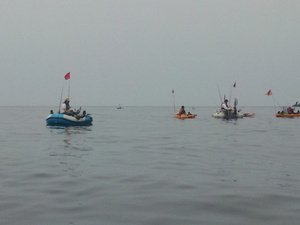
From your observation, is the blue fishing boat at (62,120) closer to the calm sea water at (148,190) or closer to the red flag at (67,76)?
the red flag at (67,76)

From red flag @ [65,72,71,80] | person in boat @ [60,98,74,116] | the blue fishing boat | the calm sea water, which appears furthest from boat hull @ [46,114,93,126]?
the calm sea water

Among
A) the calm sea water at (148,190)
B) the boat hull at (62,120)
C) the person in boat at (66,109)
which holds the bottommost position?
the calm sea water at (148,190)

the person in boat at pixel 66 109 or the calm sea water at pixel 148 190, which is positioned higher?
the person in boat at pixel 66 109

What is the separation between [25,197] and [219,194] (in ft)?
13.6

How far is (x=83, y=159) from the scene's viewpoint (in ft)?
40.9

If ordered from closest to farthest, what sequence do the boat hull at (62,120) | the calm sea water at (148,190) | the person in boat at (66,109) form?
the calm sea water at (148,190) < the boat hull at (62,120) < the person in boat at (66,109)

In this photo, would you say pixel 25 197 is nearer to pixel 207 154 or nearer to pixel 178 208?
pixel 178 208

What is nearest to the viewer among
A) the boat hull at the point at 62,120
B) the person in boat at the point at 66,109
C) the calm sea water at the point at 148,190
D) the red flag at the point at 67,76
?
the calm sea water at the point at 148,190

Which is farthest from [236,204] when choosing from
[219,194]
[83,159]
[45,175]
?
[83,159]

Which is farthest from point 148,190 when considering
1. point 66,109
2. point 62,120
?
point 66,109

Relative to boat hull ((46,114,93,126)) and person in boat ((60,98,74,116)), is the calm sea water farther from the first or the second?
person in boat ((60,98,74,116))

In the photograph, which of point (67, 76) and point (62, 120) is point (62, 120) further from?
point (67, 76)

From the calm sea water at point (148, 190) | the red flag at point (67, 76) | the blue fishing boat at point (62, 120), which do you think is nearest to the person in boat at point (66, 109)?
the blue fishing boat at point (62, 120)

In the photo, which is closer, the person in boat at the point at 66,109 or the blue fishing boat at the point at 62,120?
the blue fishing boat at the point at 62,120
